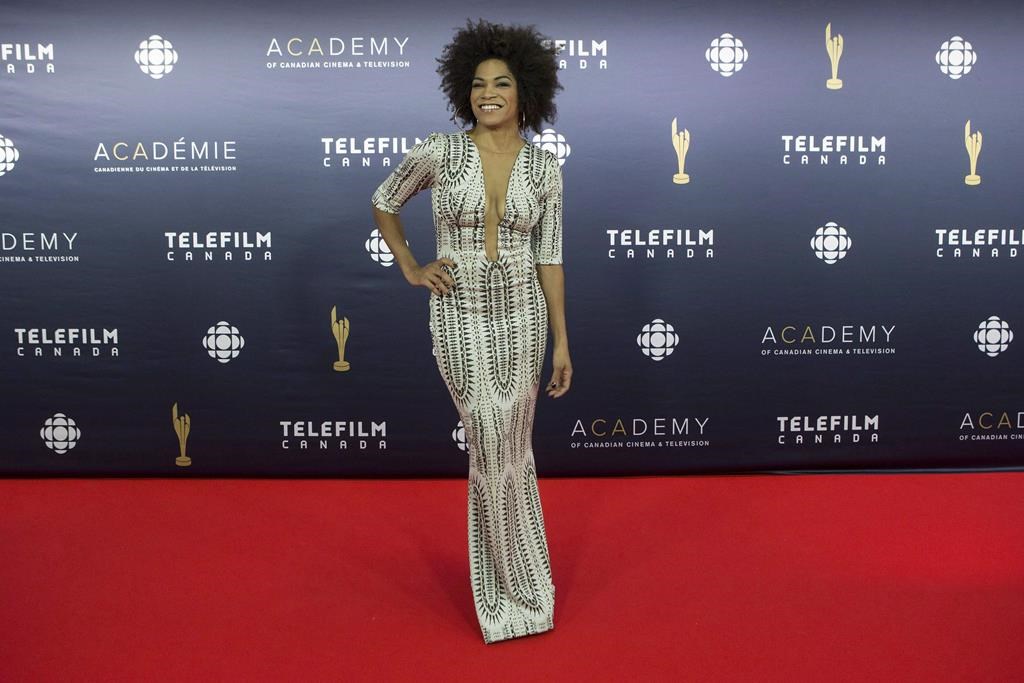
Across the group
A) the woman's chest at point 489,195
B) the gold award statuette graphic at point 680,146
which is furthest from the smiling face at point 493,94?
the gold award statuette graphic at point 680,146

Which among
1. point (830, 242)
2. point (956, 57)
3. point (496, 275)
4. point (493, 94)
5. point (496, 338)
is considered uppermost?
point (956, 57)

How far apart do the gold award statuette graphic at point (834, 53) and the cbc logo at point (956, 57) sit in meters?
0.45

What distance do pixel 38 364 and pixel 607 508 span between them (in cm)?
263

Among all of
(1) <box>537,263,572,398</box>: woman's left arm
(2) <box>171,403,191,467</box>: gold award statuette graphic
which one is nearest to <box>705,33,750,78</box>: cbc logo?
(1) <box>537,263,572,398</box>: woman's left arm

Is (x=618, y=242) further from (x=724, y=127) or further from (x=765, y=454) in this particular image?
(x=765, y=454)

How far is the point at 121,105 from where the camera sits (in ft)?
13.0

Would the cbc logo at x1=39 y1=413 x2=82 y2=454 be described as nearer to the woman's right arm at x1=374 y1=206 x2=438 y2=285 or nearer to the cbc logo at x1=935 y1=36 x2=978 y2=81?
the woman's right arm at x1=374 y1=206 x2=438 y2=285

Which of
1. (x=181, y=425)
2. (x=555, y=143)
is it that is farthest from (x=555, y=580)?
(x=181, y=425)

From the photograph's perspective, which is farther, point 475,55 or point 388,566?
point 388,566

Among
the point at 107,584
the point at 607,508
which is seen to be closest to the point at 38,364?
the point at 107,584

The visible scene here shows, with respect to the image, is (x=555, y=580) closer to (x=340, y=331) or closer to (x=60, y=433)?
(x=340, y=331)

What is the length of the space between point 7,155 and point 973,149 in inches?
170

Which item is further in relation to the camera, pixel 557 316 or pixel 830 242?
pixel 830 242

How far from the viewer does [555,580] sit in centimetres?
300
